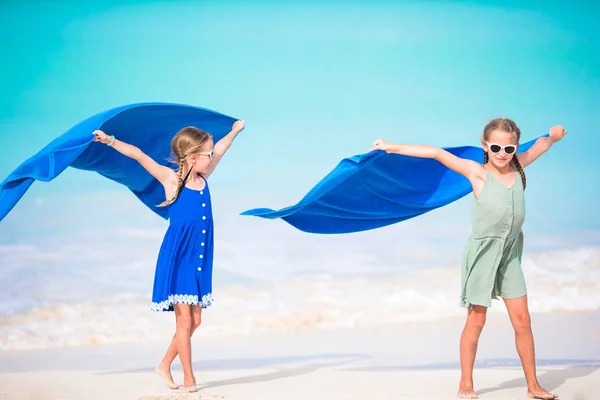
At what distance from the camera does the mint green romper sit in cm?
396

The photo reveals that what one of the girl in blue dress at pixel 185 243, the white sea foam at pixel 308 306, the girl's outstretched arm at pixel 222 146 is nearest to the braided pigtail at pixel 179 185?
the girl in blue dress at pixel 185 243

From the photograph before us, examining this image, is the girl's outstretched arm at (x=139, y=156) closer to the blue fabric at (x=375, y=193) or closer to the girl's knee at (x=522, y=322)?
the blue fabric at (x=375, y=193)

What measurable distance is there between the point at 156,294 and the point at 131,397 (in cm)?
52

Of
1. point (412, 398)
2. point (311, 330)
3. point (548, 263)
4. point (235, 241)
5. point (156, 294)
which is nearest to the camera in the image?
point (412, 398)

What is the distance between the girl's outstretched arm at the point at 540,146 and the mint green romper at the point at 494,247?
234 mm

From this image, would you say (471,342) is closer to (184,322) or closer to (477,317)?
(477,317)

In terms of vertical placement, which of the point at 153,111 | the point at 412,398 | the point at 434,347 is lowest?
Result: the point at 412,398

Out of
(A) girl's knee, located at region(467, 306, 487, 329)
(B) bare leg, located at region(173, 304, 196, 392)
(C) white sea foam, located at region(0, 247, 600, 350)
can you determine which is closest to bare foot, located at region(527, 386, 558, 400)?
(A) girl's knee, located at region(467, 306, 487, 329)

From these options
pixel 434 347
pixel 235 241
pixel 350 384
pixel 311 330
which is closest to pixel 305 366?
pixel 350 384

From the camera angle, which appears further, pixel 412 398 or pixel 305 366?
pixel 305 366

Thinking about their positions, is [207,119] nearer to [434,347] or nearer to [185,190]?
[185,190]

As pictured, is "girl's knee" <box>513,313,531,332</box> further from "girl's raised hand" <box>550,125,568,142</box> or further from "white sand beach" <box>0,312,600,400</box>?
"girl's raised hand" <box>550,125,568,142</box>

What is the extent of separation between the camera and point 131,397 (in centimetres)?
408

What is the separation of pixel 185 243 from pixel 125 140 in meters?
0.74
